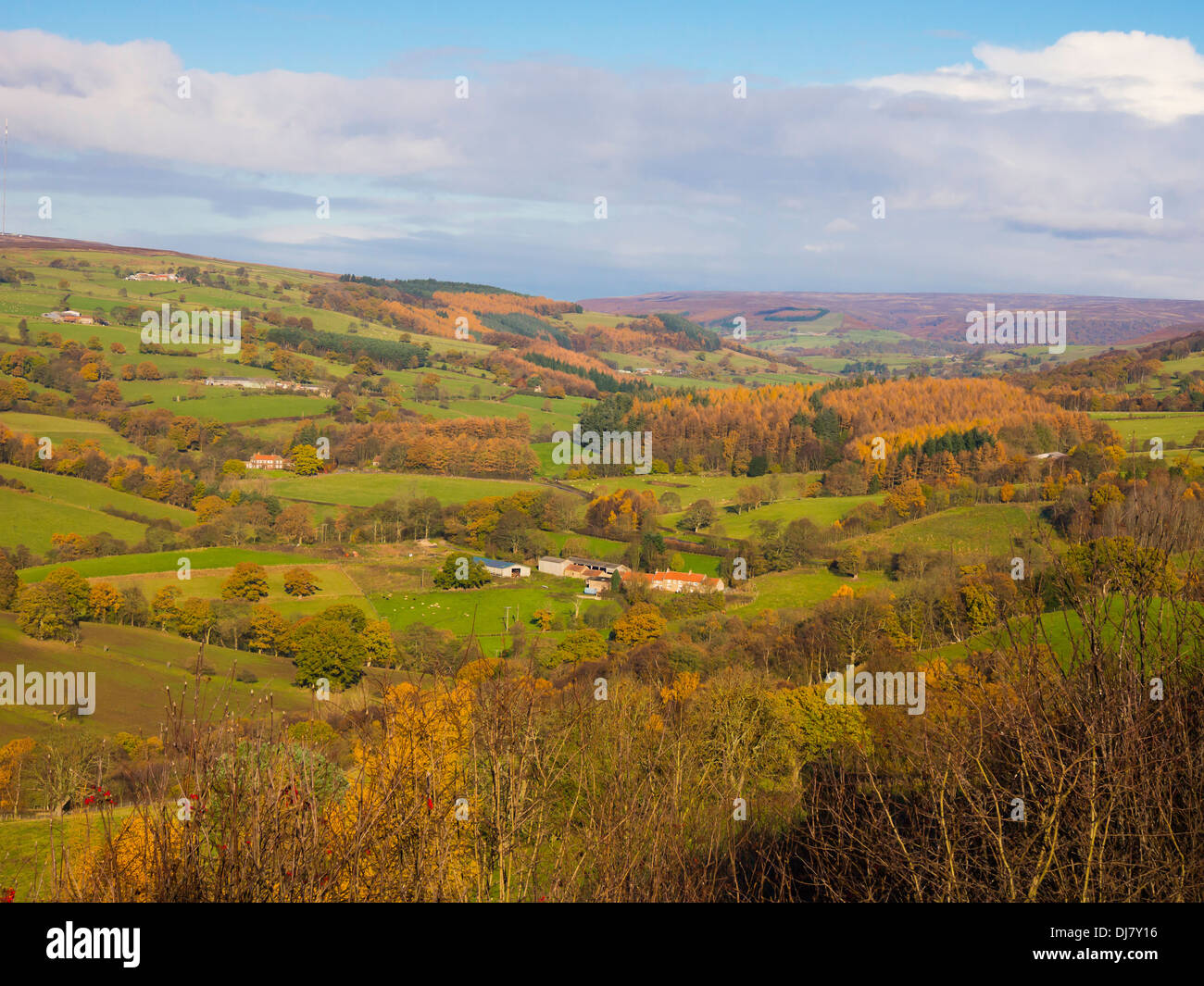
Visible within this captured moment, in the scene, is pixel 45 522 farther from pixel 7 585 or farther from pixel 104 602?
pixel 104 602

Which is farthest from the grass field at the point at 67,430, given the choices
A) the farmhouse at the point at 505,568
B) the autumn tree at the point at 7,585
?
the farmhouse at the point at 505,568

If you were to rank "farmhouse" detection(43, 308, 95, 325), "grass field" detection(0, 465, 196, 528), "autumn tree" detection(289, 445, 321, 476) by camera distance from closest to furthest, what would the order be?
"grass field" detection(0, 465, 196, 528)
"autumn tree" detection(289, 445, 321, 476)
"farmhouse" detection(43, 308, 95, 325)

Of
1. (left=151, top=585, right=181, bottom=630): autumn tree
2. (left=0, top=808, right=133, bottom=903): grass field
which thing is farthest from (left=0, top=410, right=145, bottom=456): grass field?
(left=0, top=808, right=133, bottom=903): grass field

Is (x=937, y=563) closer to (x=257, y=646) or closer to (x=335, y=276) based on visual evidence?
(x=257, y=646)

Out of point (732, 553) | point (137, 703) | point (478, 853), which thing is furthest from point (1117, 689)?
point (732, 553)

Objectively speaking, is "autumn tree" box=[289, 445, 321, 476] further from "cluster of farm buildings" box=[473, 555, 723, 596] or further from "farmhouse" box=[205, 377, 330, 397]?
"cluster of farm buildings" box=[473, 555, 723, 596]

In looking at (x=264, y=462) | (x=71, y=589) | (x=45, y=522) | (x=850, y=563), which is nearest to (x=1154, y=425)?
(x=850, y=563)
